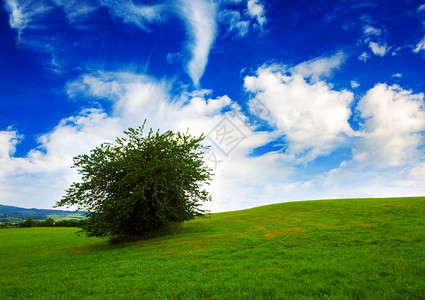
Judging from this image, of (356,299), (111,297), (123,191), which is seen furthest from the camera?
(123,191)

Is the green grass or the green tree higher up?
the green tree

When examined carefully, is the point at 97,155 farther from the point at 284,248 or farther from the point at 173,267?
the point at 284,248

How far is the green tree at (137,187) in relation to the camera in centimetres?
2336

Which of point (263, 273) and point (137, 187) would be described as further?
point (137, 187)

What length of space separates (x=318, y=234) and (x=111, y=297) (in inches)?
578

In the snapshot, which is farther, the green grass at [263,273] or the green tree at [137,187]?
the green tree at [137,187]

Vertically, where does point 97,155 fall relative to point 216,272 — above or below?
above

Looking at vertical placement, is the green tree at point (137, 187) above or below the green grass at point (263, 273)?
above

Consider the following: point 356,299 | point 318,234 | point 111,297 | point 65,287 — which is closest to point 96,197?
point 65,287

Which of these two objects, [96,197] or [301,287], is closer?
[301,287]

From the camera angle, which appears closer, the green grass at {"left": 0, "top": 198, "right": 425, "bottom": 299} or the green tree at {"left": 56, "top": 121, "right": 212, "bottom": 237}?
the green grass at {"left": 0, "top": 198, "right": 425, "bottom": 299}

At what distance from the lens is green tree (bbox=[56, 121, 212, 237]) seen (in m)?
23.4

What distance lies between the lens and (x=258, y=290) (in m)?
7.89

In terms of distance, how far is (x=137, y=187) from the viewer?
74.7 feet
